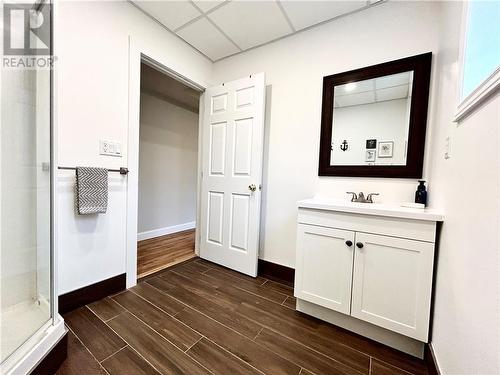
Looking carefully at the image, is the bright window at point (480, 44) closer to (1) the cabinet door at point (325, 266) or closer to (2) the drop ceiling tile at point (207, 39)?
(1) the cabinet door at point (325, 266)

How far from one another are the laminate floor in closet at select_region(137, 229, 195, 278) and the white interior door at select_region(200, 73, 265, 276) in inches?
13.7

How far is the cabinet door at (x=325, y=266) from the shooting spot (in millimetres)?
1299

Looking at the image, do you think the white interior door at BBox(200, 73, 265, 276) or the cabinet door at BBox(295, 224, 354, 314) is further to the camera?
the white interior door at BBox(200, 73, 265, 276)

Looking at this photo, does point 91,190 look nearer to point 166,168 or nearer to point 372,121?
point 166,168

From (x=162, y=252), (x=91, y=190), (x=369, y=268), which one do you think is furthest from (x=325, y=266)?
(x=162, y=252)

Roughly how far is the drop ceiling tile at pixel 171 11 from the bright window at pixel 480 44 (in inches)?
71.2

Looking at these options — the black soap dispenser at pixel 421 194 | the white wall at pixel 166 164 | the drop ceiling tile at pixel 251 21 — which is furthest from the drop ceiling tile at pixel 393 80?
the white wall at pixel 166 164

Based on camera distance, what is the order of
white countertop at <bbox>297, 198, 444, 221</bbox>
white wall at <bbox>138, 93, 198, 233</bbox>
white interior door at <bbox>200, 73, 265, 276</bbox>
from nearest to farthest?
white countertop at <bbox>297, 198, 444, 221</bbox>
white interior door at <bbox>200, 73, 265, 276</bbox>
white wall at <bbox>138, 93, 198, 233</bbox>

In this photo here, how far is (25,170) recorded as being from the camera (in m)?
1.18

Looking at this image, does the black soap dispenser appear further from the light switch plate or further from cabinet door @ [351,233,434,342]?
the light switch plate

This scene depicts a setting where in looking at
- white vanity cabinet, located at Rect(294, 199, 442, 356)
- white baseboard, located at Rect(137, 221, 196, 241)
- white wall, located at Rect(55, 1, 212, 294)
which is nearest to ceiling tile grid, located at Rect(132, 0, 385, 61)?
white wall, located at Rect(55, 1, 212, 294)

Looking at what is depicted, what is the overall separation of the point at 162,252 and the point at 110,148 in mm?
1493

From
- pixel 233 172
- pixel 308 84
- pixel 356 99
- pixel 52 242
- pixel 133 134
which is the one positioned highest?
pixel 308 84

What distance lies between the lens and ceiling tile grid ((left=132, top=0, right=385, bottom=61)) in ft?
5.32
